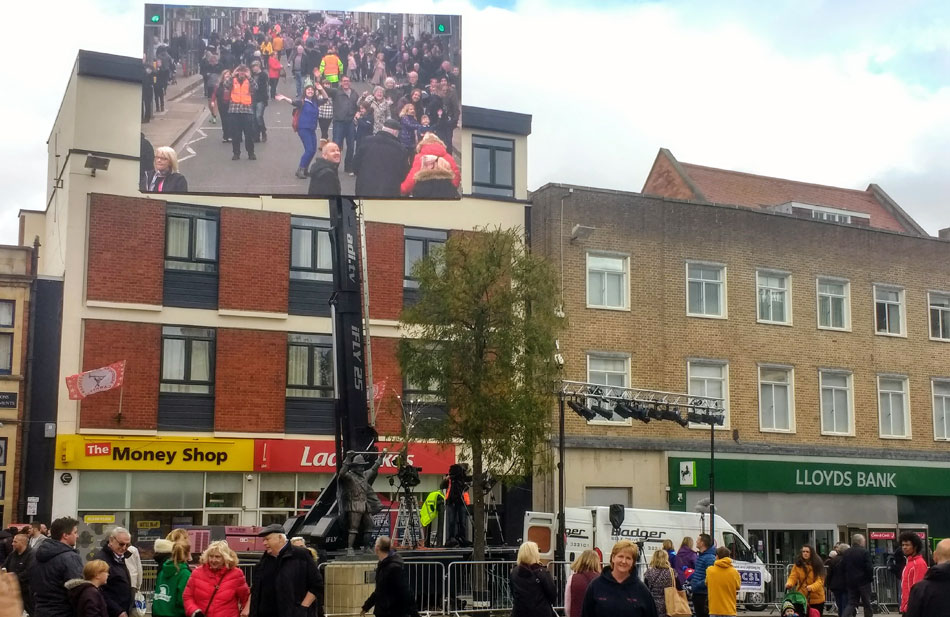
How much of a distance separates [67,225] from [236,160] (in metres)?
6.86

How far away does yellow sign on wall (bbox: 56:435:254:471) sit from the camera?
1057 inches

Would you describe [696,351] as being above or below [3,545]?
above

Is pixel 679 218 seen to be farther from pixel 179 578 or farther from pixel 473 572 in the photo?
pixel 179 578

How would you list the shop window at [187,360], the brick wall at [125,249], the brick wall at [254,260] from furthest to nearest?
1. the brick wall at [254,260]
2. the shop window at [187,360]
3. the brick wall at [125,249]

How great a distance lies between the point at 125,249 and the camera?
28094 millimetres

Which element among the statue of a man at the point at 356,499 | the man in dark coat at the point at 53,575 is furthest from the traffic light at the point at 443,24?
the man in dark coat at the point at 53,575

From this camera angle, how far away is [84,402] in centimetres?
2731

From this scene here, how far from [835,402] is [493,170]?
1276cm

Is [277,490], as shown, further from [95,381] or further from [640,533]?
[640,533]

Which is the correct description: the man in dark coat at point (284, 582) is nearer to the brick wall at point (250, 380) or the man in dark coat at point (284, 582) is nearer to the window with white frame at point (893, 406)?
the brick wall at point (250, 380)

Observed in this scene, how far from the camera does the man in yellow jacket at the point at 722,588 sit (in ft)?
49.1

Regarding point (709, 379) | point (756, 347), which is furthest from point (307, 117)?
point (756, 347)

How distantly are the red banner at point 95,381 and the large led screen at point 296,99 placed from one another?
20.3ft

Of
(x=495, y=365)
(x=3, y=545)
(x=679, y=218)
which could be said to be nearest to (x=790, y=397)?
(x=679, y=218)
